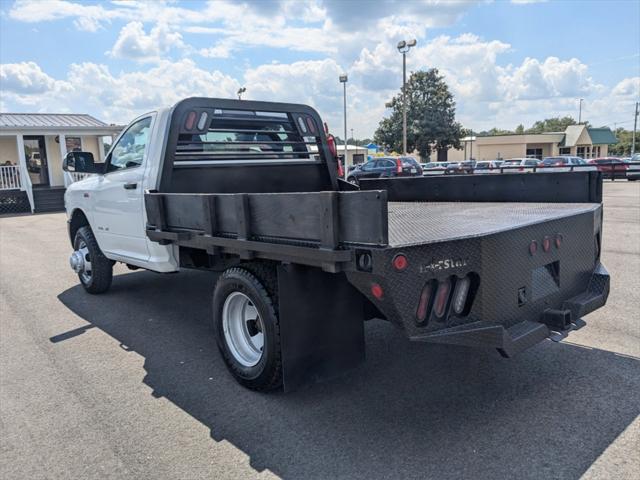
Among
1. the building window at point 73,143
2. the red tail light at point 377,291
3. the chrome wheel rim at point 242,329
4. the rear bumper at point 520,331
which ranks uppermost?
the building window at point 73,143

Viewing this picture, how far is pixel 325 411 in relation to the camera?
3613 mm

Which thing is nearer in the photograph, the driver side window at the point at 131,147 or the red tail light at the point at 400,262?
the red tail light at the point at 400,262

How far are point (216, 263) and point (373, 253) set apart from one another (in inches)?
79.7

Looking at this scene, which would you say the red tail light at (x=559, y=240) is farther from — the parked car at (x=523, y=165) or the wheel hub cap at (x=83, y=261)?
the parked car at (x=523, y=165)

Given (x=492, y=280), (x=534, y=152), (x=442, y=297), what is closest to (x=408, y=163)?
(x=492, y=280)

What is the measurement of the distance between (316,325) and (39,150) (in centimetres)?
2544

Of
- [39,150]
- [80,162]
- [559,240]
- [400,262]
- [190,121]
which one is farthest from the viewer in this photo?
[39,150]

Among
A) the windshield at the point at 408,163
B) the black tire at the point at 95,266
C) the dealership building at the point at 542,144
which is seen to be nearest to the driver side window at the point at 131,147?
the black tire at the point at 95,266

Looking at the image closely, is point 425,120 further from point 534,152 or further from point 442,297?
point 442,297

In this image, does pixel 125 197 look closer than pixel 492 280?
No

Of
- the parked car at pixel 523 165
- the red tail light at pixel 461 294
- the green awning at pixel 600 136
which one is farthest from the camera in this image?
the green awning at pixel 600 136

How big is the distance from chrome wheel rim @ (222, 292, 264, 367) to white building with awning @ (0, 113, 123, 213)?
67.5 ft

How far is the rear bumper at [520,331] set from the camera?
3.03 metres

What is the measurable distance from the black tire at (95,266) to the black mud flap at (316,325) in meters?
4.04
